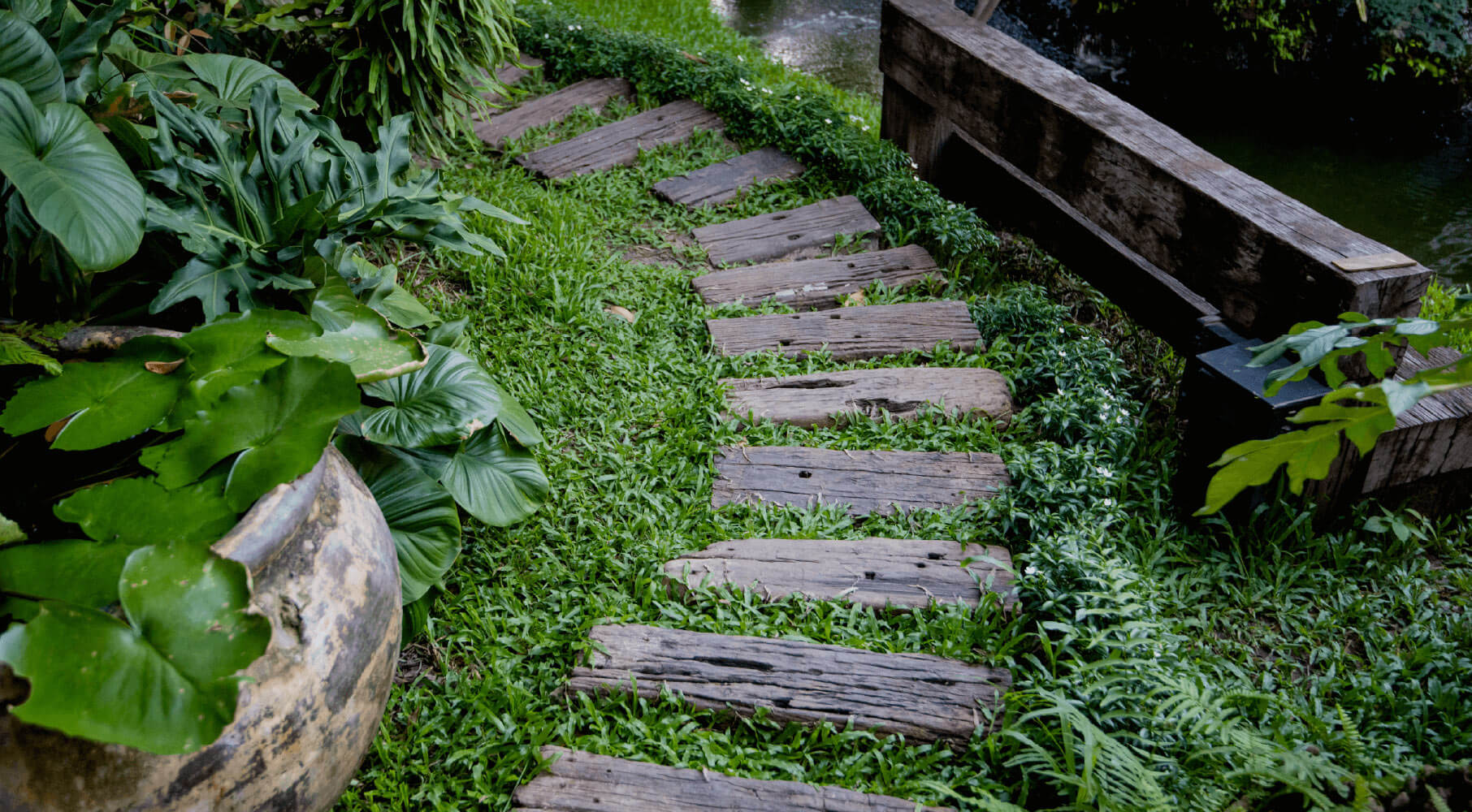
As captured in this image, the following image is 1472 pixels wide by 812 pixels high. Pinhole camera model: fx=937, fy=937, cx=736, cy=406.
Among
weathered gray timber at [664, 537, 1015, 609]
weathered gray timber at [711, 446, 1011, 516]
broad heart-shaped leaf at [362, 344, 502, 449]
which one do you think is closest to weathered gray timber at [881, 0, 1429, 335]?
weathered gray timber at [711, 446, 1011, 516]

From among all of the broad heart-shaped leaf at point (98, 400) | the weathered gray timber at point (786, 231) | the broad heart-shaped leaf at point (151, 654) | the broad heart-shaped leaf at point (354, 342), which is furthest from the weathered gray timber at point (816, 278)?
the broad heart-shaped leaf at point (151, 654)

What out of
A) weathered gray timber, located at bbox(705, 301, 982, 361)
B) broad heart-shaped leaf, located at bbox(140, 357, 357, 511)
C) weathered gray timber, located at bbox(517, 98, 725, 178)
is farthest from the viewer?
weathered gray timber, located at bbox(517, 98, 725, 178)

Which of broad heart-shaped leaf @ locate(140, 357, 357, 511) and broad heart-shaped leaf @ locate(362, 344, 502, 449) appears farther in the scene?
broad heart-shaped leaf @ locate(362, 344, 502, 449)

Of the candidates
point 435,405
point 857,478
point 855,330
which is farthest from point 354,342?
point 855,330

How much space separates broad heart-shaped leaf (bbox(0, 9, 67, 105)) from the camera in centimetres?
220

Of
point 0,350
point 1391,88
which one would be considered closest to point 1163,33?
point 1391,88

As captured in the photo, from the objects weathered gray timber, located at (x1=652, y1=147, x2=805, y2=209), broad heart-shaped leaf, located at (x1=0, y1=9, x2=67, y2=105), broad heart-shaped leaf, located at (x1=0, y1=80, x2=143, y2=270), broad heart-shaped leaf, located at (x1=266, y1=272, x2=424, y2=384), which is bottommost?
weathered gray timber, located at (x1=652, y1=147, x2=805, y2=209)

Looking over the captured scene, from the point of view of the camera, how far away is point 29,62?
7.33 feet

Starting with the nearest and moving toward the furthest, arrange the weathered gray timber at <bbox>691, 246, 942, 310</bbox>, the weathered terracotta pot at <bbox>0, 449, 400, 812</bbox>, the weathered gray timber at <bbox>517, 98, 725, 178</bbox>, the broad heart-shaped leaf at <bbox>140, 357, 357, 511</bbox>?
the weathered terracotta pot at <bbox>0, 449, 400, 812</bbox> < the broad heart-shaped leaf at <bbox>140, 357, 357, 511</bbox> < the weathered gray timber at <bbox>691, 246, 942, 310</bbox> < the weathered gray timber at <bbox>517, 98, 725, 178</bbox>

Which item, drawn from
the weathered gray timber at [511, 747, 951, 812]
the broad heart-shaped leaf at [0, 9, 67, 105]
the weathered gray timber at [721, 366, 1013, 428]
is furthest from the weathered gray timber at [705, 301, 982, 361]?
the broad heart-shaped leaf at [0, 9, 67, 105]

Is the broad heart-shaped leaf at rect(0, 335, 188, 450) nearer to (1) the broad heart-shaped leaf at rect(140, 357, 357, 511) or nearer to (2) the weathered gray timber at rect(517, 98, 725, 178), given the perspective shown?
(1) the broad heart-shaped leaf at rect(140, 357, 357, 511)

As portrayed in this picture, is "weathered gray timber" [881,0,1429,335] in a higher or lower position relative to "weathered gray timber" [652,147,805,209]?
higher

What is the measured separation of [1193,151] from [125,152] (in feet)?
10.2

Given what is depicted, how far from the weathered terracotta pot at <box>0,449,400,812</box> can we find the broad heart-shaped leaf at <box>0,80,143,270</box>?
66cm
